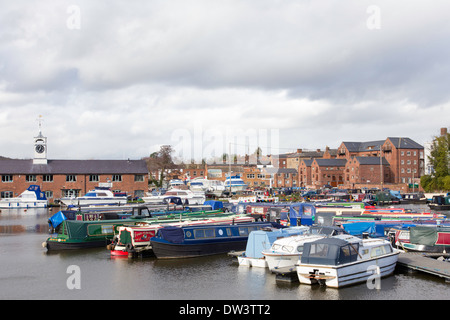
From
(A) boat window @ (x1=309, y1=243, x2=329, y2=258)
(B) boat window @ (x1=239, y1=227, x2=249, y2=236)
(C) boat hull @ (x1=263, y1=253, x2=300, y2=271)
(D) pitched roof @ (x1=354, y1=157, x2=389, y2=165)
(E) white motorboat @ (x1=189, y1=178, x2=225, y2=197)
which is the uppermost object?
(D) pitched roof @ (x1=354, y1=157, x2=389, y2=165)

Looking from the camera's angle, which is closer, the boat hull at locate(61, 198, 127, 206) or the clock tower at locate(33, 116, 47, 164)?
the boat hull at locate(61, 198, 127, 206)

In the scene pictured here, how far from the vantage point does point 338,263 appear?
874 inches

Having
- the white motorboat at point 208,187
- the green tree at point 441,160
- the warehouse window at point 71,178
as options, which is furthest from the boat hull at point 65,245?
the green tree at point 441,160

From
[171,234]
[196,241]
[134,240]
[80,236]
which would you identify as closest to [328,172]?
[80,236]

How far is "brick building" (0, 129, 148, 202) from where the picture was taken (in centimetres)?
8356

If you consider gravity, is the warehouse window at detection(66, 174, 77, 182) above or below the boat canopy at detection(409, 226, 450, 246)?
above

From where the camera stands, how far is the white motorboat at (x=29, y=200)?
75.6 m

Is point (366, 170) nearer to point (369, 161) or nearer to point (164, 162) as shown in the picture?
point (369, 161)

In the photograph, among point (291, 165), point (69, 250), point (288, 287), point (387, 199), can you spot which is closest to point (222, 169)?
point (291, 165)

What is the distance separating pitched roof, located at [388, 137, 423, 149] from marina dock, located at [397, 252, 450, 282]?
11150 cm

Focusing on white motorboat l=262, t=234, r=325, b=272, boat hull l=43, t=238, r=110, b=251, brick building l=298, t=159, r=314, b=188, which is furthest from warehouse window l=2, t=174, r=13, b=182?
brick building l=298, t=159, r=314, b=188

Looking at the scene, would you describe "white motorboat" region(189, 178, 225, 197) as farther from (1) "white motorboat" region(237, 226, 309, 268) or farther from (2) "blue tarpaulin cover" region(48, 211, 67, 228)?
(1) "white motorboat" region(237, 226, 309, 268)
